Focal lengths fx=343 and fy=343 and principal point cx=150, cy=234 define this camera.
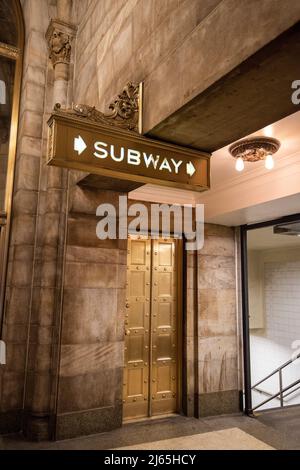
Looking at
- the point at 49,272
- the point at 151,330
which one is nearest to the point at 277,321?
the point at 151,330

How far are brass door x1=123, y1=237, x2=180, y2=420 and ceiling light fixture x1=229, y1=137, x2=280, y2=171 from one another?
7.84ft

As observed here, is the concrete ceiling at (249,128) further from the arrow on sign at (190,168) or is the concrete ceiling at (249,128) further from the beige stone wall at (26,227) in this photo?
the beige stone wall at (26,227)

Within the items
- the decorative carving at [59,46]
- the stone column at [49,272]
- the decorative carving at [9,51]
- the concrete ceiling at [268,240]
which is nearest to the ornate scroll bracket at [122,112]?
the stone column at [49,272]

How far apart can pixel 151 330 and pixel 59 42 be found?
5.07 m

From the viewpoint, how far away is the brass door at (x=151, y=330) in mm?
5766

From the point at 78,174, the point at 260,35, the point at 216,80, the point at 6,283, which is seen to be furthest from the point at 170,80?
the point at 6,283

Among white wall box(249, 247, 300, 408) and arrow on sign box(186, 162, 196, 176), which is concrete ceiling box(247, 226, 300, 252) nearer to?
white wall box(249, 247, 300, 408)

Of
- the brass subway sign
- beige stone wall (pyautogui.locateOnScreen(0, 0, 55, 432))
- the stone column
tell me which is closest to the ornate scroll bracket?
the brass subway sign

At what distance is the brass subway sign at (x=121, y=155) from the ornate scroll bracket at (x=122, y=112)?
10cm

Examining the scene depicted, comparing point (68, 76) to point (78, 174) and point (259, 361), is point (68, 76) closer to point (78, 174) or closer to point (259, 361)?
point (78, 174)

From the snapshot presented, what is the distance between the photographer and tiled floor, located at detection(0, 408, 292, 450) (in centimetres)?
443
